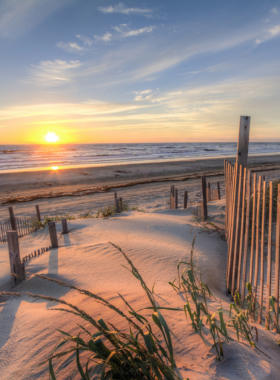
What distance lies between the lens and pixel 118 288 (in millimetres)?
3311

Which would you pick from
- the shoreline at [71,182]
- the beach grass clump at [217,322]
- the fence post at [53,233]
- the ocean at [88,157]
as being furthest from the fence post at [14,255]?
the ocean at [88,157]

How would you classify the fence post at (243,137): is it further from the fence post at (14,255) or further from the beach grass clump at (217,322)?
A: the fence post at (14,255)

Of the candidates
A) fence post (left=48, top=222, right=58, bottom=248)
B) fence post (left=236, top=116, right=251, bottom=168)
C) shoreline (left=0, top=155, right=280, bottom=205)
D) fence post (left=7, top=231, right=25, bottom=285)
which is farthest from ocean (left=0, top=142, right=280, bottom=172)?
fence post (left=236, top=116, right=251, bottom=168)

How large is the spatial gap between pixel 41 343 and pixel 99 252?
258cm

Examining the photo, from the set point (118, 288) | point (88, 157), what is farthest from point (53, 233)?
point (88, 157)

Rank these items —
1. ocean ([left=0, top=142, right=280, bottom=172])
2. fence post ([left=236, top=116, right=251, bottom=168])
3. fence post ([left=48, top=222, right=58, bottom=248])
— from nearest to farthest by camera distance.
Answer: fence post ([left=236, top=116, right=251, bottom=168]), fence post ([left=48, top=222, right=58, bottom=248]), ocean ([left=0, top=142, right=280, bottom=172])

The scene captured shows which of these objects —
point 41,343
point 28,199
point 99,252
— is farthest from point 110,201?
point 41,343

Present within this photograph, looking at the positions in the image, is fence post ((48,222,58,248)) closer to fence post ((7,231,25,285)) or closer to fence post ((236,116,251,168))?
fence post ((7,231,25,285))

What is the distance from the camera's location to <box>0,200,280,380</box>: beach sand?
5.99 ft

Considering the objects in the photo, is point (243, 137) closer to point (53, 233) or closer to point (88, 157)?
point (53, 233)

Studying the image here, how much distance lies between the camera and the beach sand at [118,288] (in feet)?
5.99

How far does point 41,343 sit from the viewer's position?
2.18 meters

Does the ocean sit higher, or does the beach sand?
the ocean

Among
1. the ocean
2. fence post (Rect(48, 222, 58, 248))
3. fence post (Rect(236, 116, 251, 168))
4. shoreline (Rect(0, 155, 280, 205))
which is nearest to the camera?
fence post (Rect(236, 116, 251, 168))
